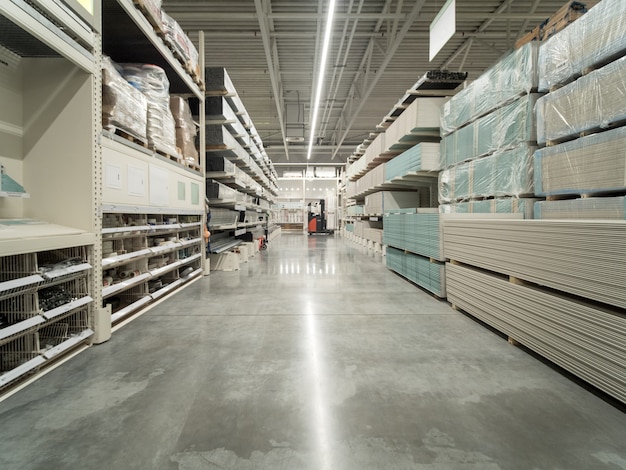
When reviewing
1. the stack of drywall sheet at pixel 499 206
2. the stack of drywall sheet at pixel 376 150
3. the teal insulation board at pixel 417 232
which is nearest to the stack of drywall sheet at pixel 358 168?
the stack of drywall sheet at pixel 376 150

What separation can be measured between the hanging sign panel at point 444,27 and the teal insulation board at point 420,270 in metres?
2.83

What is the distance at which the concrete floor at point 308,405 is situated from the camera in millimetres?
1324

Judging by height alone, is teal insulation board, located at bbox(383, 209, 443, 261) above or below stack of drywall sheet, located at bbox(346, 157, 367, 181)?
below

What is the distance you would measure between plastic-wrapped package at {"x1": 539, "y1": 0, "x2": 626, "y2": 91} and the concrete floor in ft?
7.18

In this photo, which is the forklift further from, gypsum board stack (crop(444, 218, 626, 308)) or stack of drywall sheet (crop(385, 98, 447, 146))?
gypsum board stack (crop(444, 218, 626, 308))

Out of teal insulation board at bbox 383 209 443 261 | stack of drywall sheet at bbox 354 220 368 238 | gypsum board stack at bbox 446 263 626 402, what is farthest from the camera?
stack of drywall sheet at bbox 354 220 368 238

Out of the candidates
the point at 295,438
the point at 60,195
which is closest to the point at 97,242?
the point at 60,195

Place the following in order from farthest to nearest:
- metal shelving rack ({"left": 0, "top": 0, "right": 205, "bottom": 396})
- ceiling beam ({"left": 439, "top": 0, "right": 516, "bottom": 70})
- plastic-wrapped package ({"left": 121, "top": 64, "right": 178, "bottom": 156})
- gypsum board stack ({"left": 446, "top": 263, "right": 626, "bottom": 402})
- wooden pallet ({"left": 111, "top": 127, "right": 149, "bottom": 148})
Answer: ceiling beam ({"left": 439, "top": 0, "right": 516, "bottom": 70})
plastic-wrapped package ({"left": 121, "top": 64, "right": 178, "bottom": 156})
wooden pallet ({"left": 111, "top": 127, "right": 149, "bottom": 148})
metal shelving rack ({"left": 0, "top": 0, "right": 205, "bottom": 396})
gypsum board stack ({"left": 446, "top": 263, "right": 626, "bottom": 402})

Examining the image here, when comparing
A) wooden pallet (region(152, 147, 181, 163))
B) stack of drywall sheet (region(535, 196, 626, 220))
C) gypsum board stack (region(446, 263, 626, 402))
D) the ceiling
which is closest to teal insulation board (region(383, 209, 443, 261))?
gypsum board stack (region(446, 263, 626, 402))

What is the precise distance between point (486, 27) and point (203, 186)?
7.59 m

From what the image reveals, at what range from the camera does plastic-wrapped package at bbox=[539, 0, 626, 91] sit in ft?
6.98

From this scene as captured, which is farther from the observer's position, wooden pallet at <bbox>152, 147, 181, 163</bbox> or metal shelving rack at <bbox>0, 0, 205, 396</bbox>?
wooden pallet at <bbox>152, 147, 181, 163</bbox>

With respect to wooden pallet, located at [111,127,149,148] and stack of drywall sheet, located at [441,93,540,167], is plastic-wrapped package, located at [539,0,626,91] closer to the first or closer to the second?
stack of drywall sheet, located at [441,93,540,167]

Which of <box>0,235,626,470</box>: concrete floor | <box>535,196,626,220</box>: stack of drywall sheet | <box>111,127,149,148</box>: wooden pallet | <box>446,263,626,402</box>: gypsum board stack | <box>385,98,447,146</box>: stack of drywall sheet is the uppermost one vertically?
<box>385,98,447,146</box>: stack of drywall sheet
